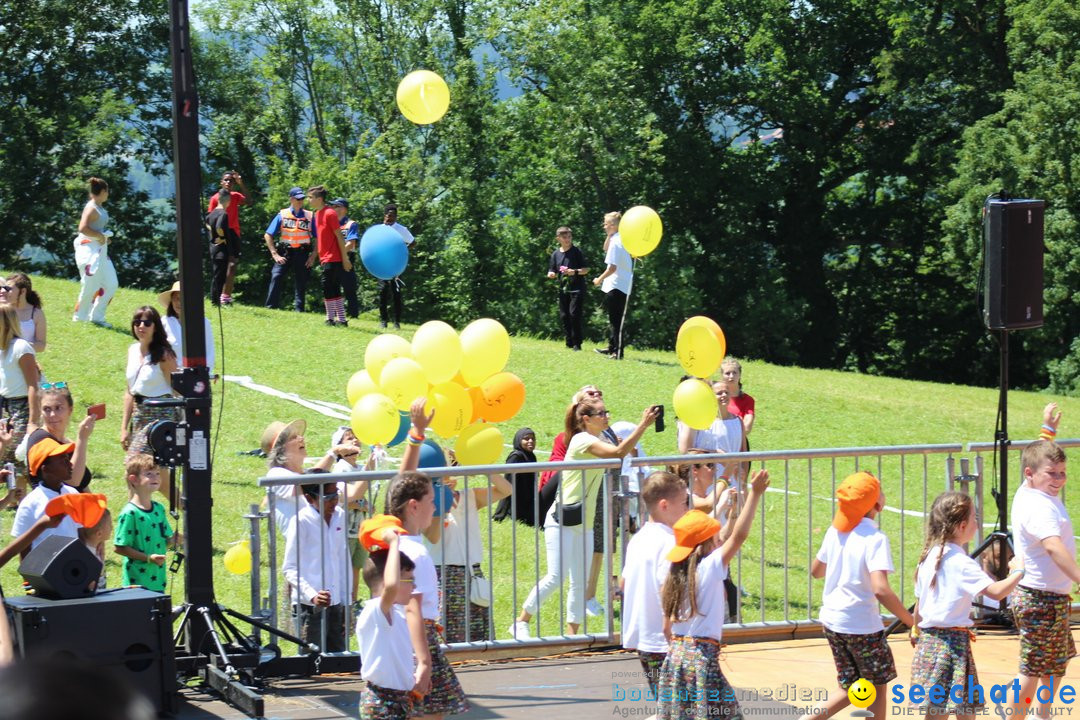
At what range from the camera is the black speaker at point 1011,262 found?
30.3ft

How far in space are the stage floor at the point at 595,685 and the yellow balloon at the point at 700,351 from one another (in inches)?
99.0

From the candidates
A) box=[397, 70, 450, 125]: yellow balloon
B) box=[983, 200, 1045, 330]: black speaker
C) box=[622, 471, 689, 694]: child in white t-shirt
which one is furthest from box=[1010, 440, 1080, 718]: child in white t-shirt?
box=[397, 70, 450, 125]: yellow balloon

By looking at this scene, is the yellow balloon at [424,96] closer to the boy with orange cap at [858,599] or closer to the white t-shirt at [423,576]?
the boy with orange cap at [858,599]

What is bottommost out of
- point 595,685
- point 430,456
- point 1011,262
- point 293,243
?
point 595,685

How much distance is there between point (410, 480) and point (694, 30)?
3848 cm

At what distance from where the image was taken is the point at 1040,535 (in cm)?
684

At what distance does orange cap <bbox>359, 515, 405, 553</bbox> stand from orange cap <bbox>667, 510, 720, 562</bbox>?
1174mm

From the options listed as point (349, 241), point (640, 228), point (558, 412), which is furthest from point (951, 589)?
point (349, 241)

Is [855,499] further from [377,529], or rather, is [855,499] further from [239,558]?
[239,558]

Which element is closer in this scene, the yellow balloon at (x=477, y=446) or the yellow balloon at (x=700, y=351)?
the yellow balloon at (x=477, y=446)

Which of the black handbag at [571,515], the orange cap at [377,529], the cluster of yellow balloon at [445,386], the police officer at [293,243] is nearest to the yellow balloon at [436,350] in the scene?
the cluster of yellow balloon at [445,386]

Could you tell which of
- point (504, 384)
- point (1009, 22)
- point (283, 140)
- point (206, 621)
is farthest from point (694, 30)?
point (206, 621)

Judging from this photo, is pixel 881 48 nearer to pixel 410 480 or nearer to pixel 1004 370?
pixel 1004 370

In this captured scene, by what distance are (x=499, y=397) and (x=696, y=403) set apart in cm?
157
